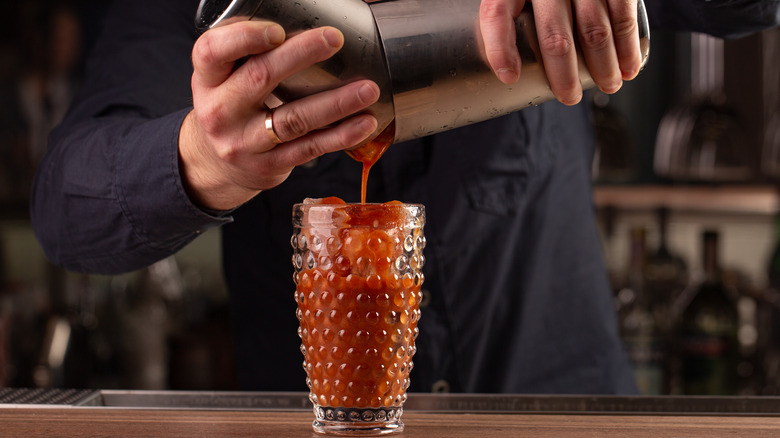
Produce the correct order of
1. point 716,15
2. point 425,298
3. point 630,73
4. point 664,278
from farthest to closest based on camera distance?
point 664,278 < point 425,298 < point 716,15 < point 630,73

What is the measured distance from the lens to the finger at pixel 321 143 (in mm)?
747

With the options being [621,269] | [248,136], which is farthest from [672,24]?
[621,269]

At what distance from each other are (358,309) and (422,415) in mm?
155

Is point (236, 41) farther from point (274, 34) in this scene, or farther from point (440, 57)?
point (440, 57)

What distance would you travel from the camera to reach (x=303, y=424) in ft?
2.75

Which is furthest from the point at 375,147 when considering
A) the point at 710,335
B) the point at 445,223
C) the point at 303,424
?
the point at 710,335

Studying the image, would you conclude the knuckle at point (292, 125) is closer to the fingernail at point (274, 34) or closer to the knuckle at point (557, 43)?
the fingernail at point (274, 34)

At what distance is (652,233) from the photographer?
264 centimetres

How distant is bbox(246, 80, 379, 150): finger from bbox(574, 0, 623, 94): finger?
0.66 feet

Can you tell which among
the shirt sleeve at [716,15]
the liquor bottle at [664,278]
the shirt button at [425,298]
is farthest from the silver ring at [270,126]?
the liquor bottle at [664,278]

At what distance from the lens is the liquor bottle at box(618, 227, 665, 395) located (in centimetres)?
200

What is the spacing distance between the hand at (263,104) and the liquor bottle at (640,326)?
1429mm

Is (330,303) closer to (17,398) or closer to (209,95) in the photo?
(209,95)

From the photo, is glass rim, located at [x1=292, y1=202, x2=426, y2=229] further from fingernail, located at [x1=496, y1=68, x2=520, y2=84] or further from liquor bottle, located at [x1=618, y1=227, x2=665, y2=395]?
liquor bottle, located at [x1=618, y1=227, x2=665, y2=395]
